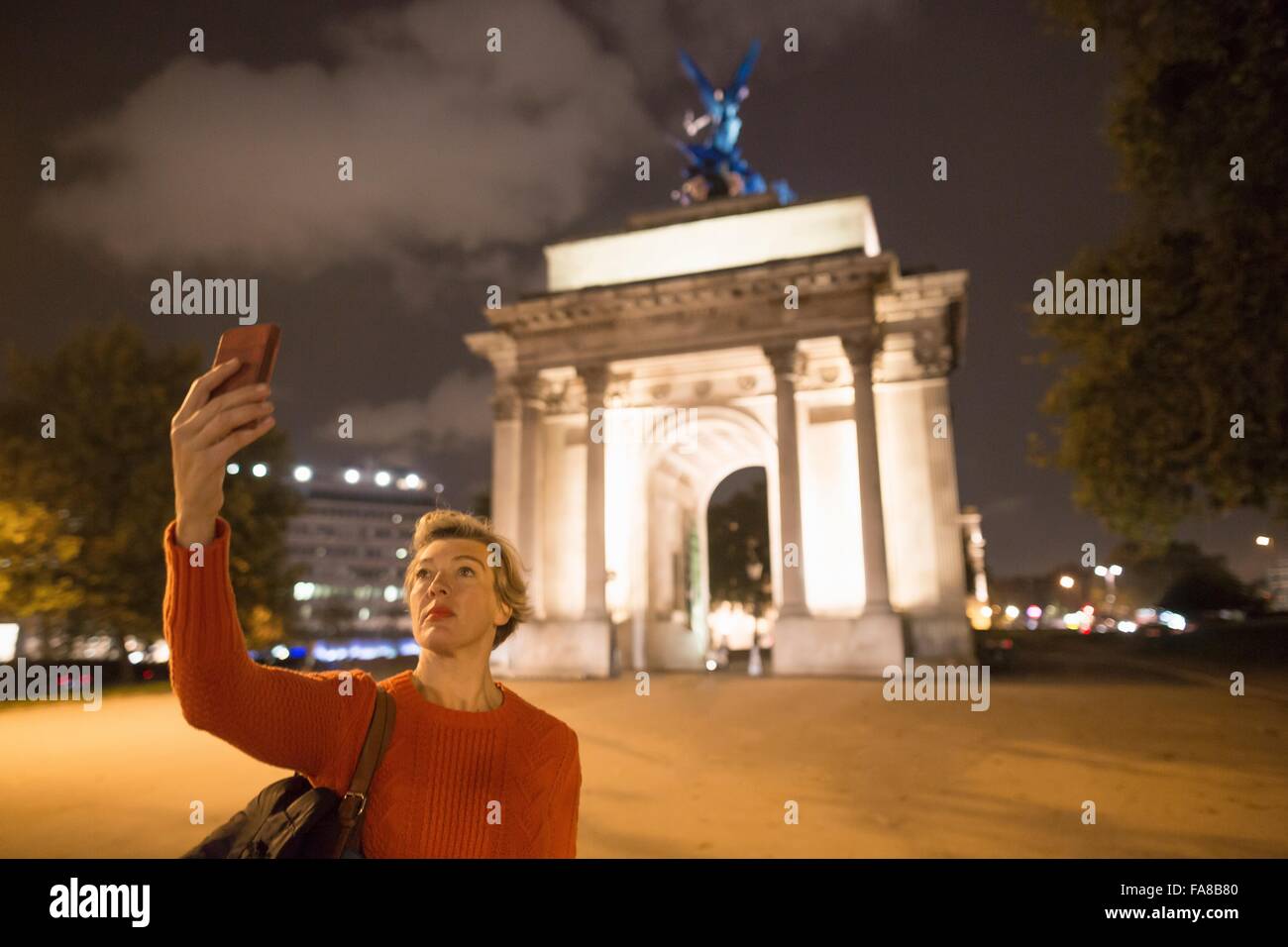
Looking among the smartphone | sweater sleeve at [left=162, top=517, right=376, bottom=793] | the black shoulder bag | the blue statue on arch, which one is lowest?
A: the black shoulder bag

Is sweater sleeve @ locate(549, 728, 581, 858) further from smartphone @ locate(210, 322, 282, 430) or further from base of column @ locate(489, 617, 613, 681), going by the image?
base of column @ locate(489, 617, 613, 681)

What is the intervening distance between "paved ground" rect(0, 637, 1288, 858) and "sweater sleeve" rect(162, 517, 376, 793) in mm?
5259

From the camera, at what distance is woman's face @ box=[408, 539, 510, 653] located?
105 inches

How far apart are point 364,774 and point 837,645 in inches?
926

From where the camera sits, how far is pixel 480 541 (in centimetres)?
297

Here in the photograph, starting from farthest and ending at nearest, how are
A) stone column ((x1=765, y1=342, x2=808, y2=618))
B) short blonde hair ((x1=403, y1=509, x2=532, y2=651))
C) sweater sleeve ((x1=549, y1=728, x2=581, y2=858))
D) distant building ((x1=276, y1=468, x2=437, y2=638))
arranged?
distant building ((x1=276, y1=468, x2=437, y2=638)) → stone column ((x1=765, y1=342, x2=808, y2=618)) → short blonde hair ((x1=403, y1=509, x2=532, y2=651)) → sweater sleeve ((x1=549, y1=728, x2=581, y2=858))

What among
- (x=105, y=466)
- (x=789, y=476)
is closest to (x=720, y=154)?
(x=789, y=476)

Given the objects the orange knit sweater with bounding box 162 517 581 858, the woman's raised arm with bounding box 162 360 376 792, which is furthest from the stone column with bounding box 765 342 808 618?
the woman's raised arm with bounding box 162 360 376 792

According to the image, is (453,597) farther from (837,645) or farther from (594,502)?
(594,502)

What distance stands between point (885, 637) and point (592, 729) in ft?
40.8

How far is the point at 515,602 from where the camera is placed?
311 cm
